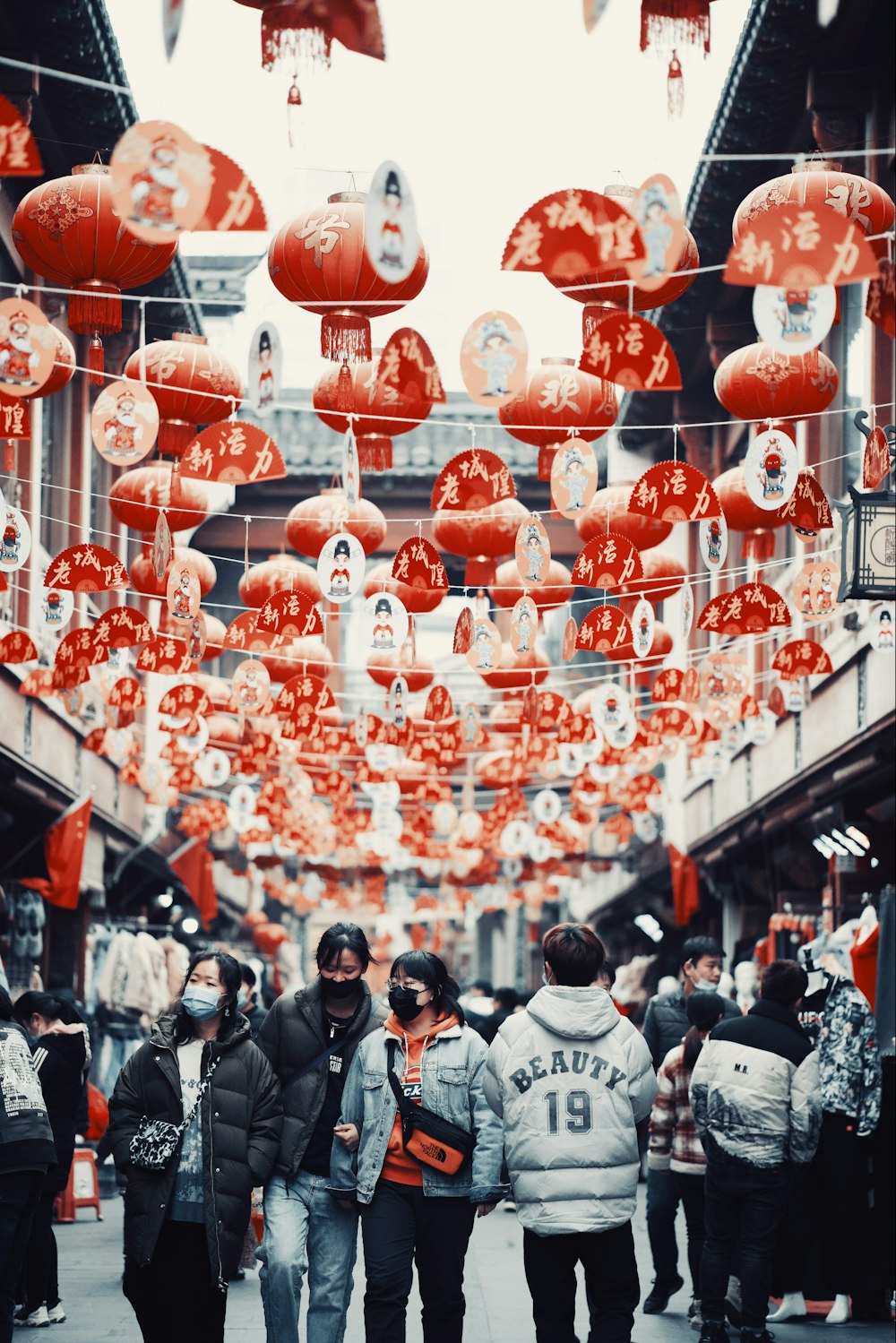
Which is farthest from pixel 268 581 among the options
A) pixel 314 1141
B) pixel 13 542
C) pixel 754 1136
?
pixel 314 1141

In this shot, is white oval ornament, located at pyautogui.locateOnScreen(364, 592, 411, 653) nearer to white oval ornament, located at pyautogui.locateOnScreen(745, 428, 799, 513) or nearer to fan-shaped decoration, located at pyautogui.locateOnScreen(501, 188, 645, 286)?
white oval ornament, located at pyautogui.locateOnScreen(745, 428, 799, 513)

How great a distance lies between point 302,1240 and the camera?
7.54 meters

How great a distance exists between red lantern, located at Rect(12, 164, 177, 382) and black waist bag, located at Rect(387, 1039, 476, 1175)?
4.04m

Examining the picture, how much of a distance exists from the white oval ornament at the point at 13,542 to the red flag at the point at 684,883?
46.8 feet

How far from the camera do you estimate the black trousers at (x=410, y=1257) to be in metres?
7.25

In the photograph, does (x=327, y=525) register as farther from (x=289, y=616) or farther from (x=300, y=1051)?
(x=300, y=1051)

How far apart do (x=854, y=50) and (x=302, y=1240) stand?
1129 cm

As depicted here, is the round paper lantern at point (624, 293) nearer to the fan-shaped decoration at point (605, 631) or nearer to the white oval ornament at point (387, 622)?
the fan-shaped decoration at point (605, 631)

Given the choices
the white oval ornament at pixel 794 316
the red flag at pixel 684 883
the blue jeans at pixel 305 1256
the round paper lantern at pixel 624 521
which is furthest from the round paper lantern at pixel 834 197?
the red flag at pixel 684 883

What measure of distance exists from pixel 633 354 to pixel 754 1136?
156 inches

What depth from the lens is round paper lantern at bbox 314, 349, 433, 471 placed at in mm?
9734

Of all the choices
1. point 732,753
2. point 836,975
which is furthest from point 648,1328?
point 732,753

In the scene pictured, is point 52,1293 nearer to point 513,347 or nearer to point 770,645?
point 513,347

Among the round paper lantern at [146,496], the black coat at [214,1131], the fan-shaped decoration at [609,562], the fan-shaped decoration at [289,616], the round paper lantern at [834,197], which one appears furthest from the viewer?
Answer: the round paper lantern at [146,496]
